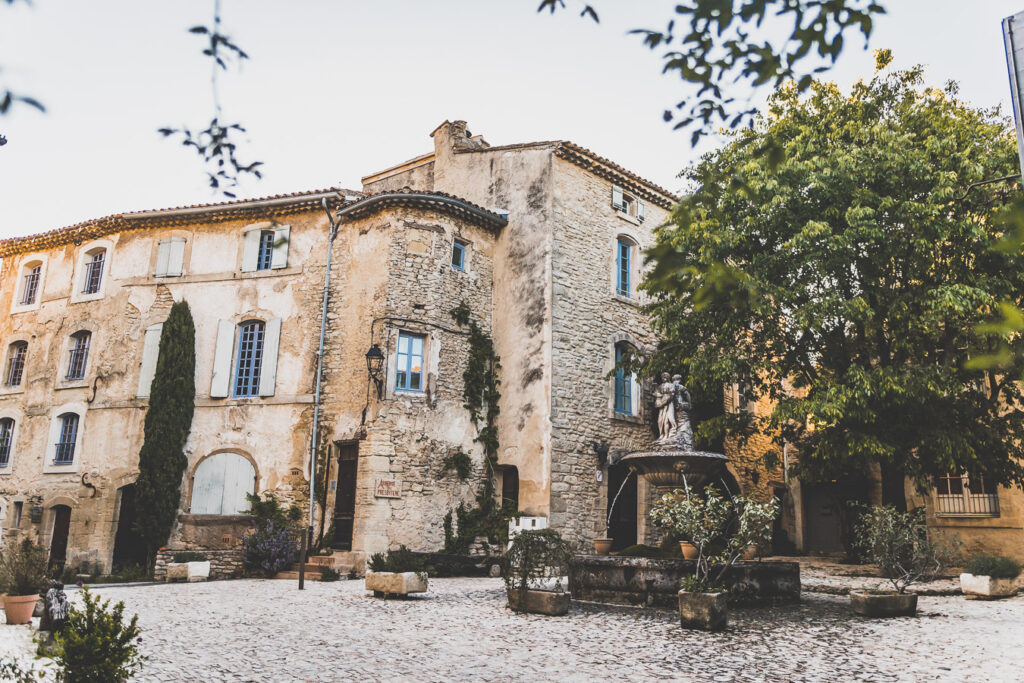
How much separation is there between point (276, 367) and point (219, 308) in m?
2.25

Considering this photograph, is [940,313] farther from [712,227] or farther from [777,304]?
[712,227]

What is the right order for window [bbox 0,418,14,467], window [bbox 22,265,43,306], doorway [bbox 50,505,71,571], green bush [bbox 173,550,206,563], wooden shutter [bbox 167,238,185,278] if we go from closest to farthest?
green bush [bbox 173,550,206,563], doorway [bbox 50,505,71,571], wooden shutter [bbox 167,238,185,278], window [bbox 0,418,14,467], window [bbox 22,265,43,306]

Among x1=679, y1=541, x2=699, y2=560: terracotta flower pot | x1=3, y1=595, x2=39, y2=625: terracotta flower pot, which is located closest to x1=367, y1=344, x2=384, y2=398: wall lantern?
x1=679, y1=541, x2=699, y2=560: terracotta flower pot

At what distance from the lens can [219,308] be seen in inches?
707

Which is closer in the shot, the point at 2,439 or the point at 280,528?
the point at 280,528

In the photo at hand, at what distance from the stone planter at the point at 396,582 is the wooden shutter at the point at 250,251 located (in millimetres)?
9744

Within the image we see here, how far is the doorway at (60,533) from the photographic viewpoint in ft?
58.4

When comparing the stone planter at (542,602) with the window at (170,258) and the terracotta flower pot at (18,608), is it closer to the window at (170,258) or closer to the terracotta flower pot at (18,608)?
the terracotta flower pot at (18,608)

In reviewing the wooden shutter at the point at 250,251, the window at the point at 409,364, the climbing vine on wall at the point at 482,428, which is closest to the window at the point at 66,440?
the wooden shutter at the point at 250,251

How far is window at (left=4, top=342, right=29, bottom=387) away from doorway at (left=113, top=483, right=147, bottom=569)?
5506 millimetres

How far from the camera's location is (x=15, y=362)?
2028 cm

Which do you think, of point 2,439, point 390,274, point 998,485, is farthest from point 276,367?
point 998,485

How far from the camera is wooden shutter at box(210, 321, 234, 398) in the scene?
56.6ft

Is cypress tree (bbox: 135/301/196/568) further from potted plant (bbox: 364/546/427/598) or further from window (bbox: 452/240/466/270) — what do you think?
potted plant (bbox: 364/546/427/598)
